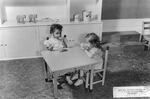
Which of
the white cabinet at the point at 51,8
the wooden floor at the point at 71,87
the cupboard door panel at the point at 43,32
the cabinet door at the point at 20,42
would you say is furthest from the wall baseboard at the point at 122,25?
the cabinet door at the point at 20,42

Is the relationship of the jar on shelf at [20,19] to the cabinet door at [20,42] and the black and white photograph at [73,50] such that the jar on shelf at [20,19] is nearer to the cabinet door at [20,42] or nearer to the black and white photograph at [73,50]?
the black and white photograph at [73,50]

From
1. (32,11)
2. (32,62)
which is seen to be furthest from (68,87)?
(32,11)

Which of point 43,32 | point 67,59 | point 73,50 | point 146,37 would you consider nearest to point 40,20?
point 43,32

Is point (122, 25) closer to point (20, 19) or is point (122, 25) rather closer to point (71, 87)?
point (20, 19)

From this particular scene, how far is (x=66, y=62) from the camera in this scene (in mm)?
1916

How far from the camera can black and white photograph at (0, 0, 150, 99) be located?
211cm

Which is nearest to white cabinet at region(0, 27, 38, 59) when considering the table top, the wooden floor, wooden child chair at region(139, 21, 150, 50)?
the wooden floor

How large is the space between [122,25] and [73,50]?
242 cm

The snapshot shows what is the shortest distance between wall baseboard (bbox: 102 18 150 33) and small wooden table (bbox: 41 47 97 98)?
2144 mm

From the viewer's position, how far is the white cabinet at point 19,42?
291cm

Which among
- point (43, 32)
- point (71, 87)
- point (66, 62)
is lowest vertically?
point (71, 87)

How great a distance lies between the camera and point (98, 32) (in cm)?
328

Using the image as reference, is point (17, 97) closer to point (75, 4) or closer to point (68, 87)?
point (68, 87)

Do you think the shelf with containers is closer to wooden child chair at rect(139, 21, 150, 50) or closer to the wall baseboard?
the wall baseboard
